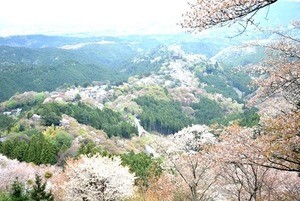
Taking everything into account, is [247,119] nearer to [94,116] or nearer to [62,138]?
[94,116]

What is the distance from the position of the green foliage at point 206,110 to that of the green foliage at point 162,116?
6.67 metres

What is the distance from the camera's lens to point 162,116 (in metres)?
135

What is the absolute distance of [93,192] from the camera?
28.1 meters

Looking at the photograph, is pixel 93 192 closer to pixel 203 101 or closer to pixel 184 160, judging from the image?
pixel 184 160

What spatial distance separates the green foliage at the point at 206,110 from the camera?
498 feet

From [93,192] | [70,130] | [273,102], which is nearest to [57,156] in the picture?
[70,130]

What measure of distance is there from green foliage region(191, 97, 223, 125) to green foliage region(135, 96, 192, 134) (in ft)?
21.9

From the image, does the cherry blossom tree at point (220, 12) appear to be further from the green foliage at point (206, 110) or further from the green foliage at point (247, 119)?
the green foliage at point (206, 110)

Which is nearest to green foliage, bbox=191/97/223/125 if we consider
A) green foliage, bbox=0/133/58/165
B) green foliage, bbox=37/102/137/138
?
green foliage, bbox=37/102/137/138

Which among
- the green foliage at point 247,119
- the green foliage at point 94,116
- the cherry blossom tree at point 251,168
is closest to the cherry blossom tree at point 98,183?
the cherry blossom tree at point 251,168

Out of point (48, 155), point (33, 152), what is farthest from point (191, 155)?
point (33, 152)

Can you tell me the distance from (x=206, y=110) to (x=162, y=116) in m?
29.2

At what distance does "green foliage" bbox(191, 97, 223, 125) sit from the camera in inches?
5971

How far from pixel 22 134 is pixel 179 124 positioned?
58106 mm
